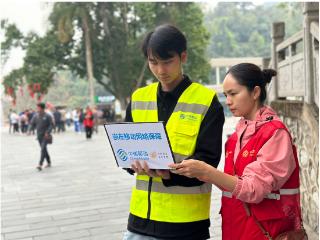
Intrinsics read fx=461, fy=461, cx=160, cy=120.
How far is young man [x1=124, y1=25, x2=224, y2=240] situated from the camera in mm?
1967

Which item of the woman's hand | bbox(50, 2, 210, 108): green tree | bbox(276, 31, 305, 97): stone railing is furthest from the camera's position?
bbox(50, 2, 210, 108): green tree

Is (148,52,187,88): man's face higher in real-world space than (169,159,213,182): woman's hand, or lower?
higher

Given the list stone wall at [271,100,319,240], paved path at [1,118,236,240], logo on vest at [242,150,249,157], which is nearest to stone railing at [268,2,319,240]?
stone wall at [271,100,319,240]

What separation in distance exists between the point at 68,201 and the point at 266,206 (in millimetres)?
5462

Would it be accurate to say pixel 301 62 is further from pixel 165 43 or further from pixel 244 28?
pixel 244 28

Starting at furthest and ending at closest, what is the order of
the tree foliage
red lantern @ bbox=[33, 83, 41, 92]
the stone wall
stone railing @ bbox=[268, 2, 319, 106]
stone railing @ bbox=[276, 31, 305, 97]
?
the tree foliage
red lantern @ bbox=[33, 83, 41, 92]
stone railing @ bbox=[276, 31, 305, 97]
stone railing @ bbox=[268, 2, 319, 106]
the stone wall

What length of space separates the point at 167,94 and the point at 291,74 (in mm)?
4573

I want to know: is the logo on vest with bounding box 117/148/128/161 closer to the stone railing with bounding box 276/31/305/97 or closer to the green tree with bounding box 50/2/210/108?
the stone railing with bounding box 276/31/305/97

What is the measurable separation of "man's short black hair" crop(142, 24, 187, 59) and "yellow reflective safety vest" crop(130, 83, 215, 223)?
0.20 meters

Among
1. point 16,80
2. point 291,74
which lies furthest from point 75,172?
point 16,80

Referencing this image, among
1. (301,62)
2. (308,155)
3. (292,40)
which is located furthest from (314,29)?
(292,40)

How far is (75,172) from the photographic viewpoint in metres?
10.1

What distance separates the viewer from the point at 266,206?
6.13 ft

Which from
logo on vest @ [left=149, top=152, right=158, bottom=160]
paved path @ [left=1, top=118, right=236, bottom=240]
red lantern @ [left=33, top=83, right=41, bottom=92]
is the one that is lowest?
paved path @ [left=1, top=118, right=236, bottom=240]
